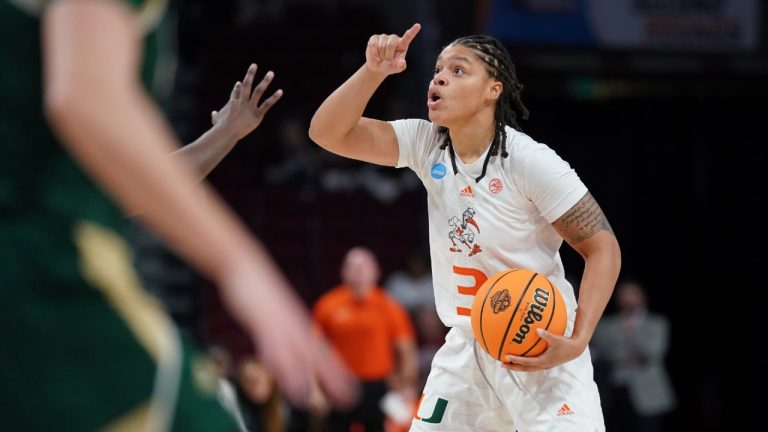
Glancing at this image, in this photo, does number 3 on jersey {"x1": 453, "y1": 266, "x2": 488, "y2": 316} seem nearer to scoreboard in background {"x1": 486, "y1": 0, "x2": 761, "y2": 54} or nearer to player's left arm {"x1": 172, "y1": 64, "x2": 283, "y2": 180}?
player's left arm {"x1": 172, "y1": 64, "x2": 283, "y2": 180}

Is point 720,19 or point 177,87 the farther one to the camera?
point 177,87

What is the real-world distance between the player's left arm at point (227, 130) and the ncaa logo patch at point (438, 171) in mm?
718

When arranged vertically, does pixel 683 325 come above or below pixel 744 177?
below

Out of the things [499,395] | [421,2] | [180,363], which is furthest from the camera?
[421,2]

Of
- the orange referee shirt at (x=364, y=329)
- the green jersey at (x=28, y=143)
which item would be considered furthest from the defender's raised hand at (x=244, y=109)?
the orange referee shirt at (x=364, y=329)

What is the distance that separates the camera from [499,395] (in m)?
4.47

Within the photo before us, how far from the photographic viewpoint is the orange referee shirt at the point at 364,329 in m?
9.69

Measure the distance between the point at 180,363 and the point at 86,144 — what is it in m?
0.40

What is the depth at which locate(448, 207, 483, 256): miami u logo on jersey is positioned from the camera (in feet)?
14.8

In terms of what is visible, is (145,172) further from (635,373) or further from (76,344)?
(635,373)

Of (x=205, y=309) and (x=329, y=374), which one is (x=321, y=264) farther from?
(x=329, y=374)

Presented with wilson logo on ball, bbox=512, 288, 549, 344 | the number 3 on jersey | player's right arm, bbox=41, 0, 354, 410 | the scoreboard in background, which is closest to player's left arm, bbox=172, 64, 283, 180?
the number 3 on jersey

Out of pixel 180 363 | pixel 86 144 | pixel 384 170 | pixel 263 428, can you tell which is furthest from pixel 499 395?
pixel 384 170

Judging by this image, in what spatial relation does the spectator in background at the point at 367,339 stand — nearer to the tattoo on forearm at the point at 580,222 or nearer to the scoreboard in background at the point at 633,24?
the scoreboard in background at the point at 633,24
